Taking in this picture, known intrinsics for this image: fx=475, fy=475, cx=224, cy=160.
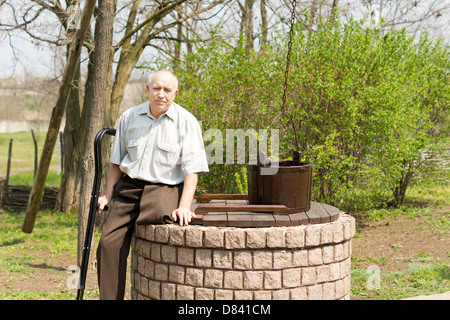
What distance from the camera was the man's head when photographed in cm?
362

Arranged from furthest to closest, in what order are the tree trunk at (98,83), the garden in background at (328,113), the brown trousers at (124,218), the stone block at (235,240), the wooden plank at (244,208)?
the garden in background at (328,113), the tree trunk at (98,83), the wooden plank at (244,208), the brown trousers at (124,218), the stone block at (235,240)

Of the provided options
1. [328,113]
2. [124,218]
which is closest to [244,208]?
[124,218]

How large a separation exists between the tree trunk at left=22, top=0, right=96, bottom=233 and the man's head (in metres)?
3.26

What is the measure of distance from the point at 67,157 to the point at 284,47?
19.8 ft

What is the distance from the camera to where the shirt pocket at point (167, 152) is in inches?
146

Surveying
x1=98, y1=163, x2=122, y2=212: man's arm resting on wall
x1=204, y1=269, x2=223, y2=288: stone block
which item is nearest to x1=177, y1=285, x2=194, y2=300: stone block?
x1=204, y1=269, x2=223, y2=288: stone block

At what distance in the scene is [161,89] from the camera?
12.0ft

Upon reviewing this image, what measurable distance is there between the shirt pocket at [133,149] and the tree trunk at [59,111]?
3365mm

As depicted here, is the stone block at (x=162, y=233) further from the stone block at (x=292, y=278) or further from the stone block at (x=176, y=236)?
the stone block at (x=292, y=278)

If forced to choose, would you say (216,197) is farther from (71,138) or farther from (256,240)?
(71,138)

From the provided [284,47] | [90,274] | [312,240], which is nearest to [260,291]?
[312,240]

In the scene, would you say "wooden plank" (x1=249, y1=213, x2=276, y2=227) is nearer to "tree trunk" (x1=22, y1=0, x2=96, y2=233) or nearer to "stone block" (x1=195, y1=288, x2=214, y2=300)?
"stone block" (x1=195, y1=288, x2=214, y2=300)

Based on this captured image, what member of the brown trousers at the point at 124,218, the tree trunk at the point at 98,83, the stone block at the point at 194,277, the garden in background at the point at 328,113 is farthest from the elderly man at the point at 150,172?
the garden in background at the point at 328,113

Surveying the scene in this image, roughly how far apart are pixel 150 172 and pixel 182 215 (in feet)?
1.43
